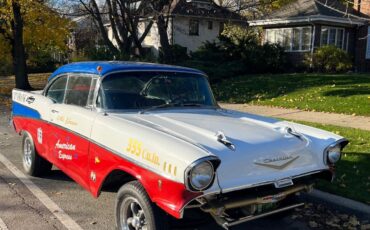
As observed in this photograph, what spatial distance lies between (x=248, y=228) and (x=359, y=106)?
8668mm

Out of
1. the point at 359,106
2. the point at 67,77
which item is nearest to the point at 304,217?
the point at 67,77

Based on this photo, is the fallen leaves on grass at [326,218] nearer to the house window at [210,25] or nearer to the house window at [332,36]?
the house window at [332,36]

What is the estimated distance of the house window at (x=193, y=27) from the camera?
133 feet

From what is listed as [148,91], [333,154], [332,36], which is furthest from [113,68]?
[332,36]

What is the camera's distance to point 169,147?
3684 mm

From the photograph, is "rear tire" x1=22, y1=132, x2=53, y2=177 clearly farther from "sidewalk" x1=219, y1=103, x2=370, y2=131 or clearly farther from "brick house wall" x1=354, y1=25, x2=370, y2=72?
"brick house wall" x1=354, y1=25, x2=370, y2=72

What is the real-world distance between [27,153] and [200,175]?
3.99 m

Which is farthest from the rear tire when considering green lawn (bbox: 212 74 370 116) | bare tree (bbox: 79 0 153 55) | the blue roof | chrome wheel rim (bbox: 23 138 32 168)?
bare tree (bbox: 79 0 153 55)

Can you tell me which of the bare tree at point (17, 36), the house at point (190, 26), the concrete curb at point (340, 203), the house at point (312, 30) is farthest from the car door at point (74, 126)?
the house at point (190, 26)

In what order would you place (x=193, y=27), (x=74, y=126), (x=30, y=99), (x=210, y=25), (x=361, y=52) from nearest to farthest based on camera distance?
(x=74, y=126) < (x=30, y=99) < (x=361, y=52) < (x=193, y=27) < (x=210, y=25)

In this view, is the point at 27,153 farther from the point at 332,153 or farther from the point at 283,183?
the point at 332,153

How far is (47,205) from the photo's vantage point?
17.6 ft

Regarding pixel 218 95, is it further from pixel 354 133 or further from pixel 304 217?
pixel 304 217

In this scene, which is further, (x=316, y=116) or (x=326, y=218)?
(x=316, y=116)
